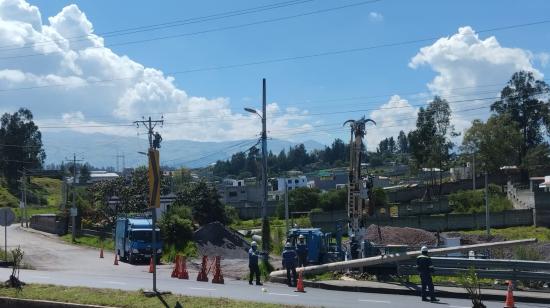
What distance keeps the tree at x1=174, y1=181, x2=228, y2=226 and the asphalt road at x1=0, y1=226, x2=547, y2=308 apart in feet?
39.5

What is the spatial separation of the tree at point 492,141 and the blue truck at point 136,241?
62.4 m

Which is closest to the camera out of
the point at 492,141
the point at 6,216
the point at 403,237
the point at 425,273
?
the point at 425,273

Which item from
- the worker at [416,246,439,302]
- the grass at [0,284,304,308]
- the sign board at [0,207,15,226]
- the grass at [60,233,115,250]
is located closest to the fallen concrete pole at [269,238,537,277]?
the worker at [416,246,439,302]

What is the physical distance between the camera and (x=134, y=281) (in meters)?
25.7

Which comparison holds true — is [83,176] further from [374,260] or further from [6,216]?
[374,260]

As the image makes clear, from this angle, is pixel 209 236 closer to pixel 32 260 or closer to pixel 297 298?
pixel 32 260

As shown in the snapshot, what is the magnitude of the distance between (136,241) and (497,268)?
24.4 metres

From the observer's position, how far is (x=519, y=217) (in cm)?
6581

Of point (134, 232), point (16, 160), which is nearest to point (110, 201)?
point (134, 232)

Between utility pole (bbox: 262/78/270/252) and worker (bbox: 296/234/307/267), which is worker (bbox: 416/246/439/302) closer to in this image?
worker (bbox: 296/234/307/267)

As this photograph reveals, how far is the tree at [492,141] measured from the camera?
3563 inches

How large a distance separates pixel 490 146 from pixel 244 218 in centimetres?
3620

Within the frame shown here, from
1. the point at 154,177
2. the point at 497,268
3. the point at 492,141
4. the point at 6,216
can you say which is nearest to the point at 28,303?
the point at 154,177

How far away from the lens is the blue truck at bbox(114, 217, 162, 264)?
39.5 metres
